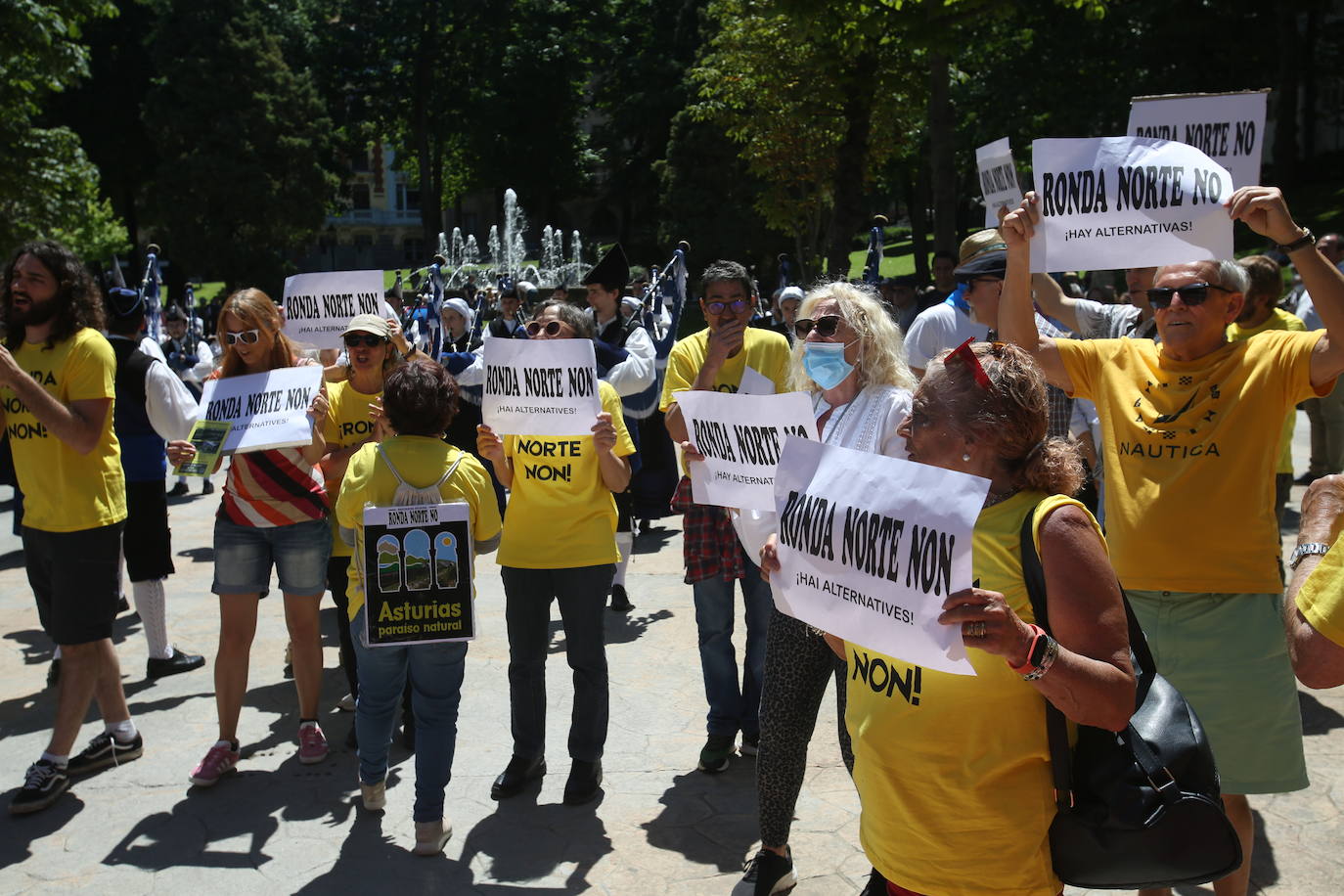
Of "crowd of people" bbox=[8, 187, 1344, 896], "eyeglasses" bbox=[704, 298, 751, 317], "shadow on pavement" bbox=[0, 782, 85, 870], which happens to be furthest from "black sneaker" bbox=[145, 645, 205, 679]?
"eyeglasses" bbox=[704, 298, 751, 317]

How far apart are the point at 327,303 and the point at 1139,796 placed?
5.00 metres

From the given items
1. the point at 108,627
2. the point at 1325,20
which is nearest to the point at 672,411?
the point at 108,627

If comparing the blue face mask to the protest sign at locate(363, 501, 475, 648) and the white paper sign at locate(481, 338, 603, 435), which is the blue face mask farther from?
the protest sign at locate(363, 501, 475, 648)

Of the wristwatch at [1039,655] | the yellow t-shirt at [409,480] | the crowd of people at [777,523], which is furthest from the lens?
the yellow t-shirt at [409,480]

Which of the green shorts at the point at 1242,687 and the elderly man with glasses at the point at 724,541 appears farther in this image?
the elderly man with glasses at the point at 724,541

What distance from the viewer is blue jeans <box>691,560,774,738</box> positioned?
5059mm

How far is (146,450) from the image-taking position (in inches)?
259

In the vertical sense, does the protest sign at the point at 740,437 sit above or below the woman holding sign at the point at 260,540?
above

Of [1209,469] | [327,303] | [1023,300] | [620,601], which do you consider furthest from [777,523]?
[620,601]

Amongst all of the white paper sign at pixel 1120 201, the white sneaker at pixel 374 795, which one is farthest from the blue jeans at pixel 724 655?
the white paper sign at pixel 1120 201

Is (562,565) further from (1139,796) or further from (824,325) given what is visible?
(1139,796)

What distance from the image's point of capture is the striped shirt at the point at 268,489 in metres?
5.14

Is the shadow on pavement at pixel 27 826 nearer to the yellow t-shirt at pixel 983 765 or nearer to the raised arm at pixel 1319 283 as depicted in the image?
the yellow t-shirt at pixel 983 765

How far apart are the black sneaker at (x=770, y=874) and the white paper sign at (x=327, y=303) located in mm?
3579
